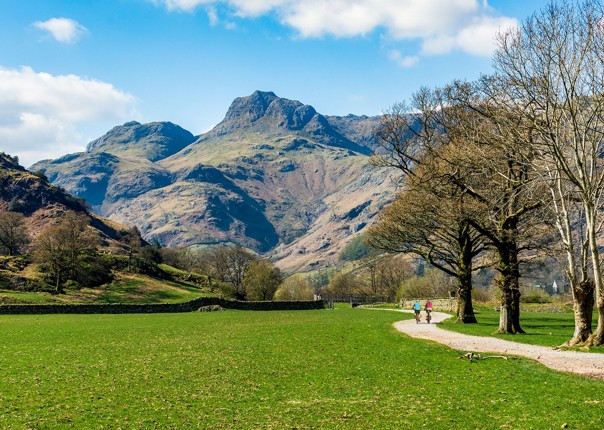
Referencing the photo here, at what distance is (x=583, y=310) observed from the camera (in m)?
27.7

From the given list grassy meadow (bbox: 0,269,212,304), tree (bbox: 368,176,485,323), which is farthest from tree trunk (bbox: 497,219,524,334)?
grassy meadow (bbox: 0,269,212,304)

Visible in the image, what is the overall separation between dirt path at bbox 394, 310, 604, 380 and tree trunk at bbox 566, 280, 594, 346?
178 cm

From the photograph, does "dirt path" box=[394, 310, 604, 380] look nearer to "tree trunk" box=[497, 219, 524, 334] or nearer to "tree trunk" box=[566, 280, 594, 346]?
"tree trunk" box=[566, 280, 594, 346]

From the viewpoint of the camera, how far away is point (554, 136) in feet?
89.3

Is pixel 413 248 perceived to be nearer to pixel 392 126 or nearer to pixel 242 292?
pixel 392 126

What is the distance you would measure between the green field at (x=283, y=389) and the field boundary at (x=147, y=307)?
47.4 metres

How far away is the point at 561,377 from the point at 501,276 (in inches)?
697

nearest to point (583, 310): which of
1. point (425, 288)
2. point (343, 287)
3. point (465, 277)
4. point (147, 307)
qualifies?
point (465, 277)

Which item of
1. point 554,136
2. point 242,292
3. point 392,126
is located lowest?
point 242,292

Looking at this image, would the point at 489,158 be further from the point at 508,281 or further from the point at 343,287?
the point at 343,287

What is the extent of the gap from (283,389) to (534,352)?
49.4ft

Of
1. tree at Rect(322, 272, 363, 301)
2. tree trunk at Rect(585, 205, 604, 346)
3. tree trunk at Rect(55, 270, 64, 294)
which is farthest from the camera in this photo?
tree at Rect(322, 272, 363, 301)

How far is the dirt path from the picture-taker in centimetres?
2113

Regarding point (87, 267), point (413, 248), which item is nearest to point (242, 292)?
point (87, 267)
